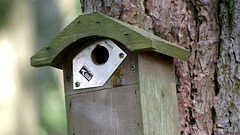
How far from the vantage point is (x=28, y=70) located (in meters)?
8.56

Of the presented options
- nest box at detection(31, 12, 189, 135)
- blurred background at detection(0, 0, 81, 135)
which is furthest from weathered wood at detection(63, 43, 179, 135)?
blurred background at detection(0, 0, 81, 135)

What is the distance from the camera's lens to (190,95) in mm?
2553

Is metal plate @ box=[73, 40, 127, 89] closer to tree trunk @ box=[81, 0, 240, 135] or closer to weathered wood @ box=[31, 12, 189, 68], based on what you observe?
weathered wood @ box=[31, 12, 189, 68]

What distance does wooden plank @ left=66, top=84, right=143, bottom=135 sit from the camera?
87.4 inches

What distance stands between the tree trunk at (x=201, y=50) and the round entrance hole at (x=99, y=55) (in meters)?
0.20

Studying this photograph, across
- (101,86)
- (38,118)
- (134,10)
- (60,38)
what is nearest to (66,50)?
(60,38)

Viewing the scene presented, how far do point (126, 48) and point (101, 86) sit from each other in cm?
19

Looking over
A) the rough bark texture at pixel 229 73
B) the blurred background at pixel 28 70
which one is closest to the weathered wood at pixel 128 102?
the rough bark texture at pixel 229 73

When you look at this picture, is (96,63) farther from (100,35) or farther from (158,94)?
(158,94)

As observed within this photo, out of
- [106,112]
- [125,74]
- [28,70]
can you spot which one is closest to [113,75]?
[125,74]

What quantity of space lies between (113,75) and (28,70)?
643 cm

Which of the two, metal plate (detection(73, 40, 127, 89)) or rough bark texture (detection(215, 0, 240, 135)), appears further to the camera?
rough bark texture (detection(215, 0, 240, 135))

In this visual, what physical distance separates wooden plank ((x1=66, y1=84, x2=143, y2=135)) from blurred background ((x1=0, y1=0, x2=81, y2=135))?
218 inches

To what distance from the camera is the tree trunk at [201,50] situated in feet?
8.32
